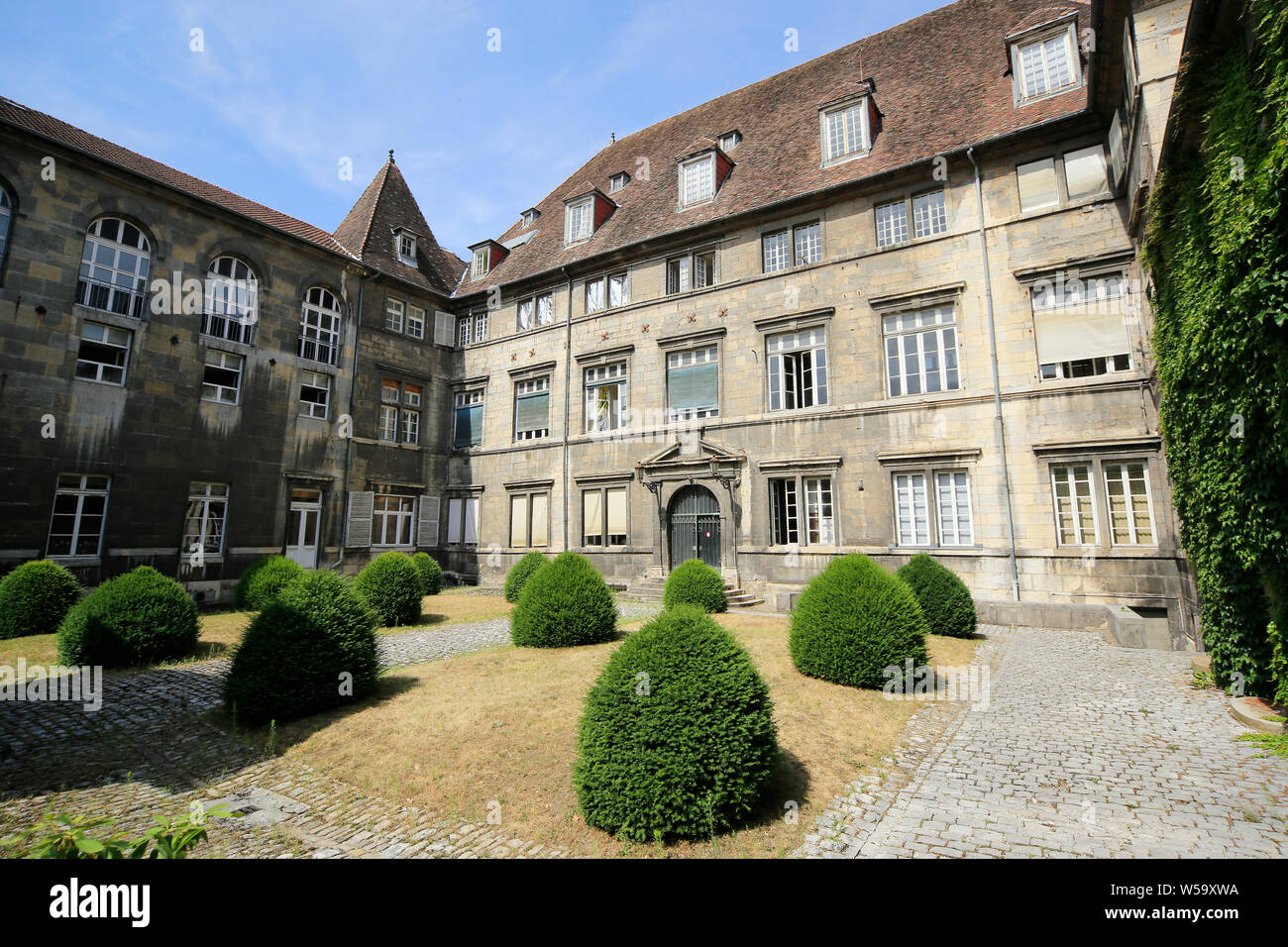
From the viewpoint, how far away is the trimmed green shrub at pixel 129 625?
899 cm

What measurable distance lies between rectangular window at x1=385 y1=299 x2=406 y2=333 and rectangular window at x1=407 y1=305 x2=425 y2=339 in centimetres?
33

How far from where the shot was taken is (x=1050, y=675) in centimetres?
866

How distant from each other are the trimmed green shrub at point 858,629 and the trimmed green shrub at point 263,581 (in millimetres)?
11094

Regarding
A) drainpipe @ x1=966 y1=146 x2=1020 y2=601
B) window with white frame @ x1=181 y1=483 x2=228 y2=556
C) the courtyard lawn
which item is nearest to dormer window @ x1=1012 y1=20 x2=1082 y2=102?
drainpipe @ x1=966 y1=146 x2=1020 y2=601

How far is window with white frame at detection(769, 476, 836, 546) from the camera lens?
16.6 m

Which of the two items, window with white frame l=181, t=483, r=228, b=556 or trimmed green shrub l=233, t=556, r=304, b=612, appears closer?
trimmed green shrub l=233, t=556, r=304, b=612

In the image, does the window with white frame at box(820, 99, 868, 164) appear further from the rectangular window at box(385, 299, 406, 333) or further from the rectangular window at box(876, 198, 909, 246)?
the rectangular window at box(385, 299, 406, 333)

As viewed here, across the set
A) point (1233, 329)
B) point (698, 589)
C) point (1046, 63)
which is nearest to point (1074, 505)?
point (1233, 329)

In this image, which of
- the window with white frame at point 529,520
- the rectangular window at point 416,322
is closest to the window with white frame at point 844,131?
the window with white frame at point 529,520

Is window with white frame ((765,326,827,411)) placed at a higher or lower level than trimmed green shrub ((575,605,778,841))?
higher

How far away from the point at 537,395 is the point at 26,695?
16.7 metres

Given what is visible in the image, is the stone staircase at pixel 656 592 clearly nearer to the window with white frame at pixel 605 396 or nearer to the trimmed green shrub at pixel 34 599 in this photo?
the window with white frame at pixel 605 396

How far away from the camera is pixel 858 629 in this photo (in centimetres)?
805

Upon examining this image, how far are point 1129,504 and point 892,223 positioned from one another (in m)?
9.43
